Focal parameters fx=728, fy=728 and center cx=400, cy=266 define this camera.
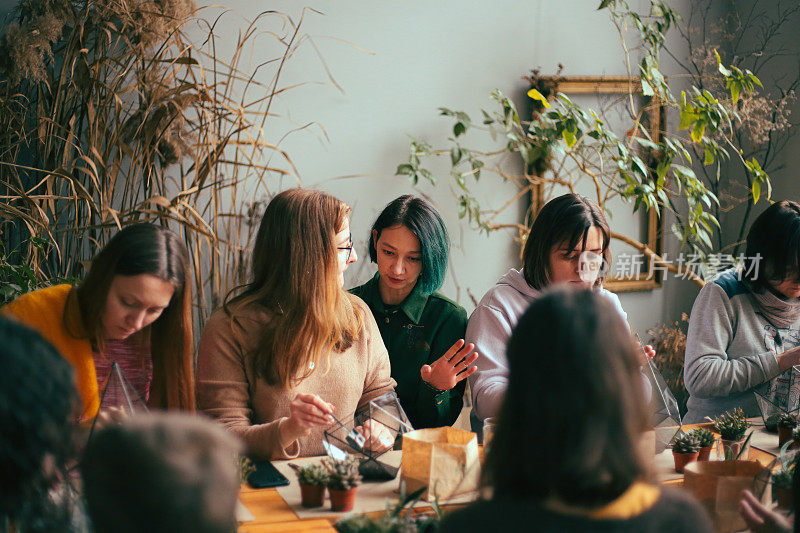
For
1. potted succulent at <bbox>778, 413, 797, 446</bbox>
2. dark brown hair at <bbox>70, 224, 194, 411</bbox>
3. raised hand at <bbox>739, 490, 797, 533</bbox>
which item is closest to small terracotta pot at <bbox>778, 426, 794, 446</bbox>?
potted succulent at <bbox>778, 413, 797, 446</bbox>

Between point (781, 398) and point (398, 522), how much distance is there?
1396mm

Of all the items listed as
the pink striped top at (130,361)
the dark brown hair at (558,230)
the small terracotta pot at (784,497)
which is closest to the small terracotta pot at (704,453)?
the small terracotta pot at (784,497)

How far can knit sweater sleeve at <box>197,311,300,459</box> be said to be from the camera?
1.88 metres

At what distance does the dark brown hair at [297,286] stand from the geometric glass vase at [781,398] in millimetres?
1247

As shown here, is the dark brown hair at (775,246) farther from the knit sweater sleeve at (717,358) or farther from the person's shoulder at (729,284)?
the knit sweater sleeve at (717,358)

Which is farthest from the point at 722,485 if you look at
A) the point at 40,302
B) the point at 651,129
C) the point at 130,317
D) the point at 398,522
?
the point at 651,129

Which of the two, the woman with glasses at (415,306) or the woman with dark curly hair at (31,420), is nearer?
the woman with dark curly hair at (31,420)

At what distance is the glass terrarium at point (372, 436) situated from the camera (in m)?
1.62

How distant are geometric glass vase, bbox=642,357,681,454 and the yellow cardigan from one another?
133cm

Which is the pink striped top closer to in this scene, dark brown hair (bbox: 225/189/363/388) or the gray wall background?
dark brown hair (bbox: 225/189/363/388)

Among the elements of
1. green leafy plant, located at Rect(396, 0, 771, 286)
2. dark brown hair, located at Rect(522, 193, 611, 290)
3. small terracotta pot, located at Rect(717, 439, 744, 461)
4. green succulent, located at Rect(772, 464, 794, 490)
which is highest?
green leafy plant, located at Rect(396, 0, 771, 286)

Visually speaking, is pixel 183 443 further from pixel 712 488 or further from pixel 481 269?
pixel 481 269

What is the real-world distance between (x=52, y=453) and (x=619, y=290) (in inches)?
142

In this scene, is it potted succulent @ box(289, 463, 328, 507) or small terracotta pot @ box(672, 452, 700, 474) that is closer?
potted succulent @ box(289, 463, 328, 507)
